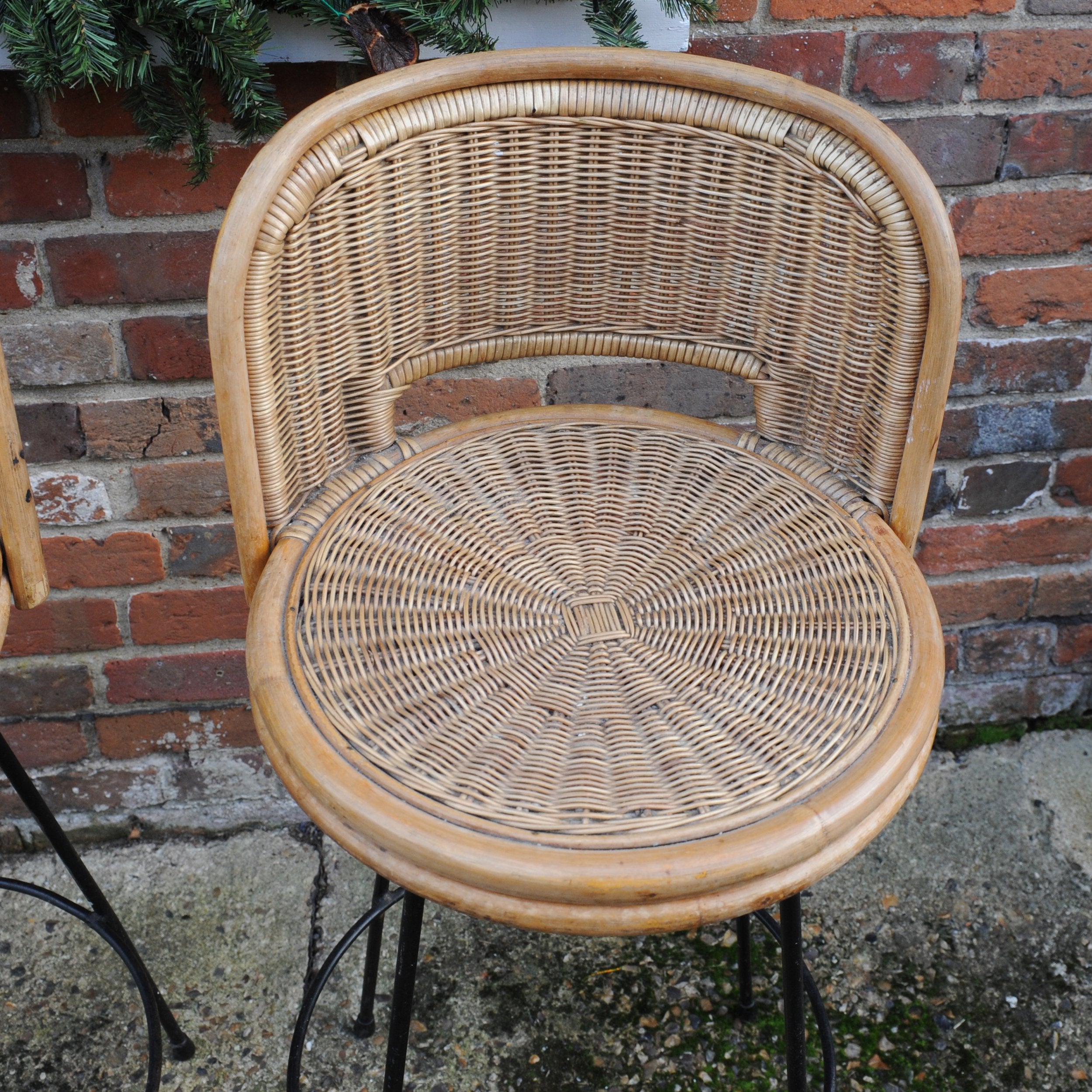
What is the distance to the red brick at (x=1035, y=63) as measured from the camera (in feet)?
3.61

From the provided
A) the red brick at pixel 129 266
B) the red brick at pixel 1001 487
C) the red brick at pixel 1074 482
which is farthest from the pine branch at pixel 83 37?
the red brick at pixel 1074 482

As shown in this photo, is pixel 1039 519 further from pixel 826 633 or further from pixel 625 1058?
pixel 625 1058

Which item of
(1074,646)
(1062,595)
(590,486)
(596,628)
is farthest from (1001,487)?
(596,628)

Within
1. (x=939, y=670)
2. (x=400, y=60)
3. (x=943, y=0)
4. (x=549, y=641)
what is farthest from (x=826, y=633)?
(x=943, y=0)

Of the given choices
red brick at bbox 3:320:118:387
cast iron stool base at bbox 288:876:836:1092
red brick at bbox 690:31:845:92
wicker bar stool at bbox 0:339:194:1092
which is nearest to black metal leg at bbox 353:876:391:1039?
cast iron stool base at bbox 288:876:836:1092

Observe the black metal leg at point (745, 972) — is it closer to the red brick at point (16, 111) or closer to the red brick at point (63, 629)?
the red brick at point (63, 629)

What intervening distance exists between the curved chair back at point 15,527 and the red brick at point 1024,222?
3.35 ft

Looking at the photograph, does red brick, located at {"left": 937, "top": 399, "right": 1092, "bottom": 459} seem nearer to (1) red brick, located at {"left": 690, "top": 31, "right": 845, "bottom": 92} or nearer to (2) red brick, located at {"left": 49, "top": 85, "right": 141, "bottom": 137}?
(1) red brick, located at {"left": 690, "top": 31, "right": 845, "bottom": 92}

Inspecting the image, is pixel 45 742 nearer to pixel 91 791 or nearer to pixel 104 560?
pixel 91 791

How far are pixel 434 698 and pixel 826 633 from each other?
1.03 ft

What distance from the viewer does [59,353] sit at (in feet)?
3.69

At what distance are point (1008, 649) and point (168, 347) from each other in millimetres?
1248

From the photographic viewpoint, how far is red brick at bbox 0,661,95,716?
130 centimetres

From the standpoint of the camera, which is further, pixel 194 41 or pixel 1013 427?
pixel 1013 427
